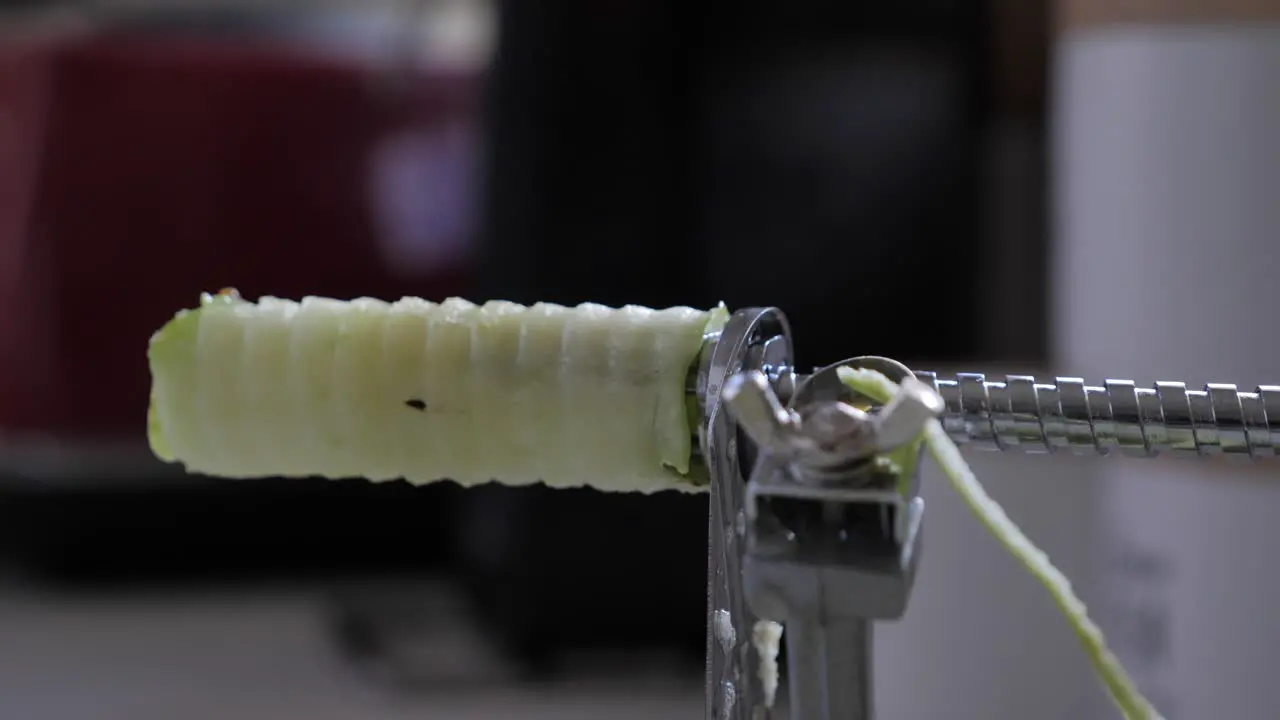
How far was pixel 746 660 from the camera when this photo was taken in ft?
0.80

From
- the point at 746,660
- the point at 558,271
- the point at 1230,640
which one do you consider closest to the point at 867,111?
the point at 558,271

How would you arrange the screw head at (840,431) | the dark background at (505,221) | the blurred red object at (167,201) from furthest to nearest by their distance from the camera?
the blurred red object at (167,201) → the dark background at (505,221) → the screw head at (840,431)

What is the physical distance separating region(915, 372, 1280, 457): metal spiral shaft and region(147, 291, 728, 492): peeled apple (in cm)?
6

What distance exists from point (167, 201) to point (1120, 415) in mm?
688

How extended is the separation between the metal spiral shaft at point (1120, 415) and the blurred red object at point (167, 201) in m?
0.60

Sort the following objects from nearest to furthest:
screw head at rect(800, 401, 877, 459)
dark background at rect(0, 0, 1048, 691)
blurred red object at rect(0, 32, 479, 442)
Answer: screw head at rect(800, 401, 877, 459) → dark background at rect(0, 0, 1048, 691) → blurred red object at rect(0, 32, 479, 442)

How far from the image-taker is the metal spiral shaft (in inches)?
9.4

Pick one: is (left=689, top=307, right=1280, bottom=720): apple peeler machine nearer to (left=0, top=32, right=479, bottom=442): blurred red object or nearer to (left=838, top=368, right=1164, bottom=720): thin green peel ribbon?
(left=838, top=368, right=1164, bottom=720): thin green peel ribbon

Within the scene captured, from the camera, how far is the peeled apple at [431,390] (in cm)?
27

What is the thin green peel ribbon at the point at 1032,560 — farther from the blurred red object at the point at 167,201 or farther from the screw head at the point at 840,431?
the blurred red object at the point at 167,201

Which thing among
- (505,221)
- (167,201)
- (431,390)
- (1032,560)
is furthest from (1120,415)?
(167,201)

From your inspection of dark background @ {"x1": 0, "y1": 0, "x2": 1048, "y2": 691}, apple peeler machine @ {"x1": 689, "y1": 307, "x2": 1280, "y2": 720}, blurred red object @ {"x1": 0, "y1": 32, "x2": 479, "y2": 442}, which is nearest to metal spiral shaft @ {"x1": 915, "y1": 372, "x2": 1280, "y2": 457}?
apple peeler machine @ {"x1": 689, "y1": 307, "x2": 1280, "y2": 720}

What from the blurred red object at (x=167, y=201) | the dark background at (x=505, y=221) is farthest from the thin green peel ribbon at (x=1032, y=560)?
the blurred red object at (x=167, y=201)

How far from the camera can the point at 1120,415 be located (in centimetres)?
24
